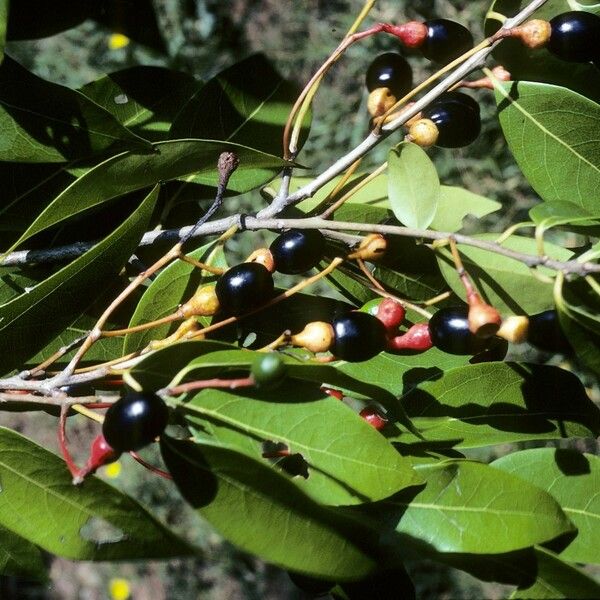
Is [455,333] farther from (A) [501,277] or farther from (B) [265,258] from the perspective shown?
(B) [265,258]

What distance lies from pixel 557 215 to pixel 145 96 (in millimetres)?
725

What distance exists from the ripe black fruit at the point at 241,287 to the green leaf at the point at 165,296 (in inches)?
4.7

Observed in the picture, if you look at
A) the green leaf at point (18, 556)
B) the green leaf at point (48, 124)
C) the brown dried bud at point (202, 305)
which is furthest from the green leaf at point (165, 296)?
the green leaf at point (18, 556)

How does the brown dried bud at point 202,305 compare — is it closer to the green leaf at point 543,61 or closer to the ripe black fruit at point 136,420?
the ripe black fruit at point 136,420

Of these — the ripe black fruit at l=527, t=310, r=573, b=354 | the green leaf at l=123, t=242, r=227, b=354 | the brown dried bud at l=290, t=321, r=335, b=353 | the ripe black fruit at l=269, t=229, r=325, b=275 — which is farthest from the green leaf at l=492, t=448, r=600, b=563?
the green leaf at l=123, t=242, r=227, b=354

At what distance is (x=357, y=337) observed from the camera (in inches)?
41.0

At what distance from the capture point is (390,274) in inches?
48.7

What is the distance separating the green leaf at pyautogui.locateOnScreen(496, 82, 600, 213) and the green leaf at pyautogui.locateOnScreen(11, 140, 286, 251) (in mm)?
400

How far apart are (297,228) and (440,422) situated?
34 centimetres

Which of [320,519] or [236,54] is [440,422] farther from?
[236,54]

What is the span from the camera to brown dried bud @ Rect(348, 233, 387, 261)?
115cm

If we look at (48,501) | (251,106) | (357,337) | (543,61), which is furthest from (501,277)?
(48,501)

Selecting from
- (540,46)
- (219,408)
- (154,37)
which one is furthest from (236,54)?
(219,408)

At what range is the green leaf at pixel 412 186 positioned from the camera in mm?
1113
